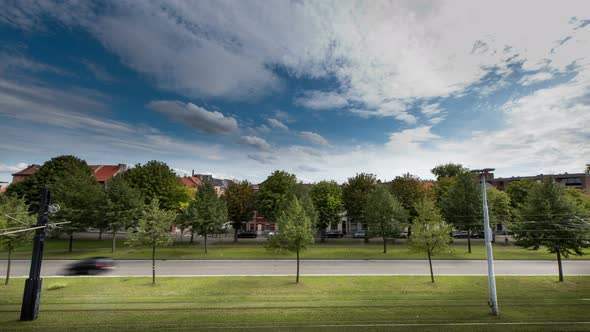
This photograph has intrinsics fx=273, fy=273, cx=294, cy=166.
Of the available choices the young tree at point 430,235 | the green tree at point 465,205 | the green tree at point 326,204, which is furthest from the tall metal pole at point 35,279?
the green tree at point 465,205

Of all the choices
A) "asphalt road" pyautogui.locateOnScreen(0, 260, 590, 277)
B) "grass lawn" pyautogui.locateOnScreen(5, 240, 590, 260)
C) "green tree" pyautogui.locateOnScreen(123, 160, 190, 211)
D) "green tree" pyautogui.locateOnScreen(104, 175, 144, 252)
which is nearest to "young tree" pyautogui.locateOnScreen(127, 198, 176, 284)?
"asphalt road" pyautogui.locateOnScreen(0, 260, 590, 277)

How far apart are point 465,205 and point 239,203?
35.5 metres

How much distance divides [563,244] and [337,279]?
19104mm

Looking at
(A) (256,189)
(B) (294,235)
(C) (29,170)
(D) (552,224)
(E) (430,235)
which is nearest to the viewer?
(D) (552,224)

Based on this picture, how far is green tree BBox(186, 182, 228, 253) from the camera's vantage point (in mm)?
38000

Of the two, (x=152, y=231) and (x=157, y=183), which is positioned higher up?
(x=157, y=183)

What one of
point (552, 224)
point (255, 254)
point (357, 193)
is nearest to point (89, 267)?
point (255, 254)

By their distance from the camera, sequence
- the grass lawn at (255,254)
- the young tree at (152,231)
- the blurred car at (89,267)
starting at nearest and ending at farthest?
the young tree at (152,231), the blurred car at (89,267), the grass lawn at (255,254)

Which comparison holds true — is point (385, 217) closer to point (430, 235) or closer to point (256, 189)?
point (430, 235)

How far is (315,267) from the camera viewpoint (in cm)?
2831

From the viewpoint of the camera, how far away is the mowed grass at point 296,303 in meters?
13.8

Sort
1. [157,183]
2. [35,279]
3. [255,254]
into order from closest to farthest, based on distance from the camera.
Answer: [35,279] → [255,254] → [157,183]

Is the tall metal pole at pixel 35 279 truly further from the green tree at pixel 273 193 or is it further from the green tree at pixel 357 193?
the green tree at pixel 357 193

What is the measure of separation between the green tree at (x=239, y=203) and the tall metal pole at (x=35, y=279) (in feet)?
110
